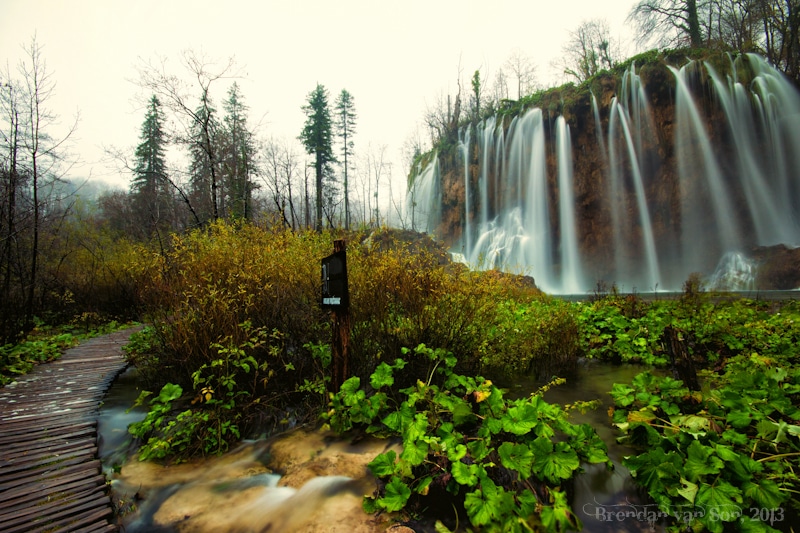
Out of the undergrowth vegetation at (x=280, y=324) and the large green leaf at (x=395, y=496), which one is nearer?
the large green leaf at (x=395, y=496)

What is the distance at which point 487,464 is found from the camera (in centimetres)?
195

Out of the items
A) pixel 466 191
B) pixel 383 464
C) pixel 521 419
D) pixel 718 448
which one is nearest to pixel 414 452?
pixel 383 464

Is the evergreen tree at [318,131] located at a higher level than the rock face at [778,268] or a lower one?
higher

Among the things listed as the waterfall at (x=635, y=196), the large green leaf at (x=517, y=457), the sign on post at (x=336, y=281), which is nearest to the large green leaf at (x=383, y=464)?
the large green leaf at (x=517, y=457)

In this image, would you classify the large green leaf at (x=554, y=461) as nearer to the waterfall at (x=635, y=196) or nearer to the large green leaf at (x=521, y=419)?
the large green leaf at (x=521, y=419)

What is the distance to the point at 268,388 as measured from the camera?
3.51 meters

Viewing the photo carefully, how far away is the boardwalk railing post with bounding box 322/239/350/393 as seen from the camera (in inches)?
114

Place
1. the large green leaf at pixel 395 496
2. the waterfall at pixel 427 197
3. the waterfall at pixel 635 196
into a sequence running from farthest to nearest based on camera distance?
the waterfall at pixel 427 197
the waterfall at pixel 635 196
the large green leaf at pixel 395 496

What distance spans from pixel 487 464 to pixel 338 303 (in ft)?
5.34

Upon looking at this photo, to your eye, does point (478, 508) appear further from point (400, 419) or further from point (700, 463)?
point (700, 463)

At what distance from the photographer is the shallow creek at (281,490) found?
209 cm

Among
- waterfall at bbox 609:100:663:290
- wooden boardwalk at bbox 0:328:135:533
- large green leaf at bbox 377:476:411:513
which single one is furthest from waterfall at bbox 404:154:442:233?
large green leaf at bbox 377:476:411:513

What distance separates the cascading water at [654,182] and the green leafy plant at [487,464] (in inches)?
573

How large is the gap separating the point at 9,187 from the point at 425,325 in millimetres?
8417
